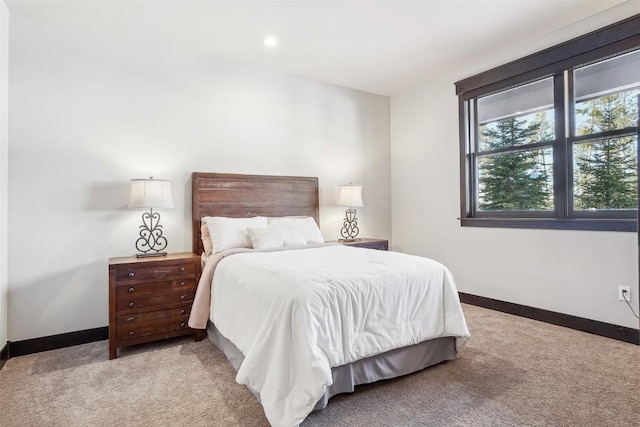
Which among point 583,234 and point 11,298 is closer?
point 11,298

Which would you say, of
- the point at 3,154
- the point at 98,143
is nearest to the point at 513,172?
the point at 98,143

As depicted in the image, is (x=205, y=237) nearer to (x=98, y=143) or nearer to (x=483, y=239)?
(x=98, y=143)

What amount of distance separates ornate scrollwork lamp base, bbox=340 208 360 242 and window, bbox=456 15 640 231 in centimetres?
137

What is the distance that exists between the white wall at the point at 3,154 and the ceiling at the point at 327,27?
0.76 feet

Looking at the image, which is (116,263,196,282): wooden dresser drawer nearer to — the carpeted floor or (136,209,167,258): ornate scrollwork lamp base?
(136,209,167,258): ornate scrollwork lamp base

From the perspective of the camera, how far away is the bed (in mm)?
1670

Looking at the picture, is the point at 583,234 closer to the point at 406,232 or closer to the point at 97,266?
the point at 406,232

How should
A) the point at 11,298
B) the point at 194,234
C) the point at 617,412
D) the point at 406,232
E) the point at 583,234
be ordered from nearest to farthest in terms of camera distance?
the point at 617,412, the point at 11,298, the point at 583,234, the point at 194,234, the point at 406,232

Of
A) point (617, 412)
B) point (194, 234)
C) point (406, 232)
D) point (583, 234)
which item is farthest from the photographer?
point (406, 232)

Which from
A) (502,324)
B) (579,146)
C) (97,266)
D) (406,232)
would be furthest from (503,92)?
(97,266)

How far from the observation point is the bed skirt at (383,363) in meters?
1.89

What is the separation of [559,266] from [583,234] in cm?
36

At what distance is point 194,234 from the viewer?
3430 millimetres

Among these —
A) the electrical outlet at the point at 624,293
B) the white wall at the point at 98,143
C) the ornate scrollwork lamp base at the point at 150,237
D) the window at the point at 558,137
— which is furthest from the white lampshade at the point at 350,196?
the electrical outlet at the point at 624,293
